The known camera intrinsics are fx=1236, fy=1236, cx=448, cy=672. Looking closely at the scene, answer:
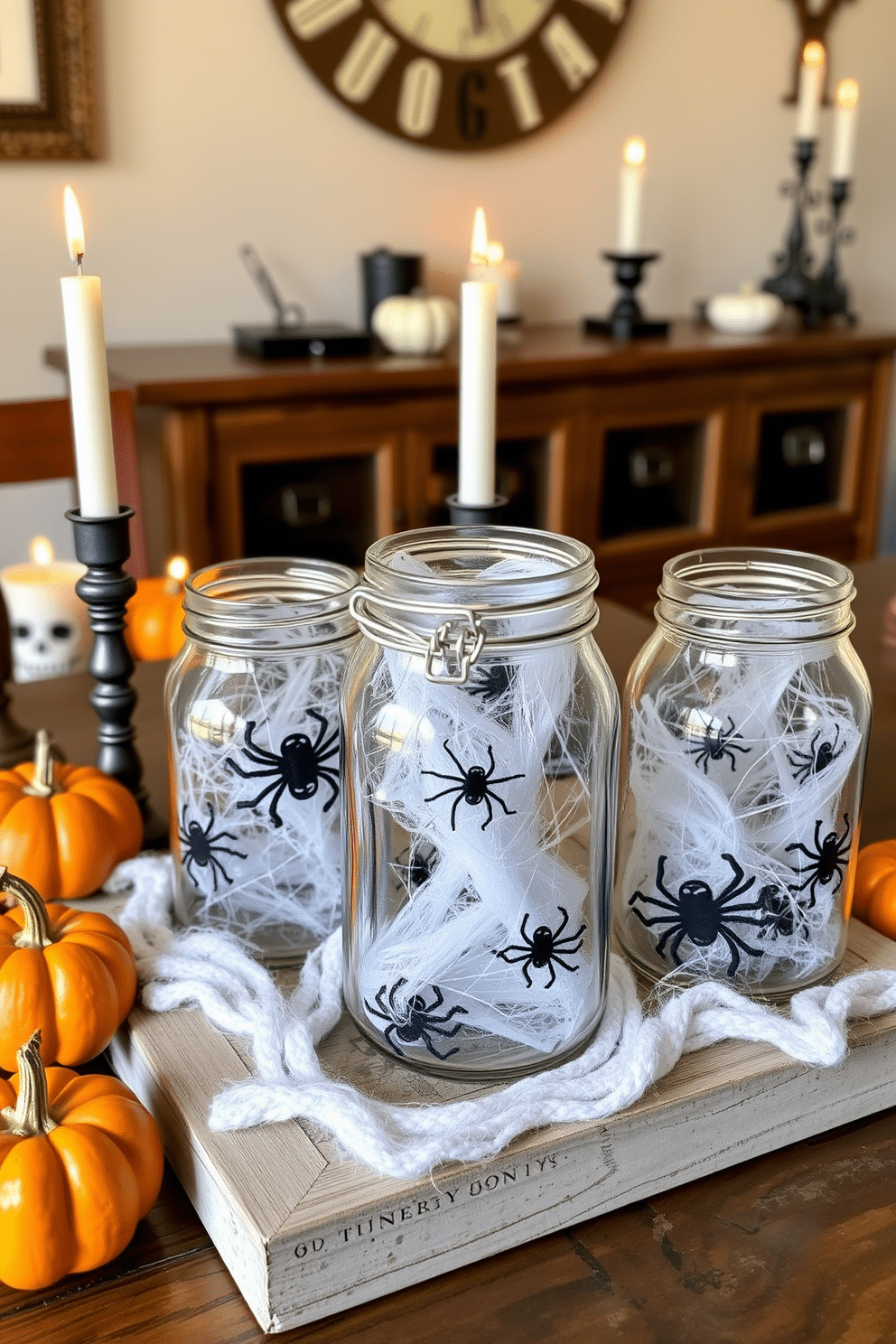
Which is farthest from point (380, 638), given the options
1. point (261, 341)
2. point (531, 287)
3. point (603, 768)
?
point (531, 287)

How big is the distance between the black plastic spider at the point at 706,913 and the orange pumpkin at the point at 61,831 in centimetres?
33

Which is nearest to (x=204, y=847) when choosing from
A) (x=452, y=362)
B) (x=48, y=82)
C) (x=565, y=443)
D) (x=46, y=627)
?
(x=46, y=627)

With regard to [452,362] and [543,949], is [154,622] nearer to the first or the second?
[543,949]

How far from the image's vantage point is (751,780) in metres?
0.60

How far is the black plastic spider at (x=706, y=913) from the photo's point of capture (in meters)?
0.59

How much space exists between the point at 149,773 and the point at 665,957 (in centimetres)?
46

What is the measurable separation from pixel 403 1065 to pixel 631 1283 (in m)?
0.13

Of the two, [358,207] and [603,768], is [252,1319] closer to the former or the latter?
[603,768]

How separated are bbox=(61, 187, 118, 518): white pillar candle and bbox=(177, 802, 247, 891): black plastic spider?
0.22 metres

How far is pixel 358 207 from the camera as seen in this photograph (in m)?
2.46

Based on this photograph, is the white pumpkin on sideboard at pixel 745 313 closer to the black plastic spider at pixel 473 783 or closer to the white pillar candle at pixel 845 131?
the white pillar candle at pixel 845 131

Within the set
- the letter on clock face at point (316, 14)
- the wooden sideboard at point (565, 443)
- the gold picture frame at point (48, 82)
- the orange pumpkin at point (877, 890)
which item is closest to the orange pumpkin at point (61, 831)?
the orange pumpkin at point (877, 890)

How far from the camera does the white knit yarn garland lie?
503mm

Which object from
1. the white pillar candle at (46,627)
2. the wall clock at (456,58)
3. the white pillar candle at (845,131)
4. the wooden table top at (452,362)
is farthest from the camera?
the white pillar candle at (845,131)
